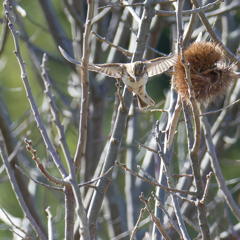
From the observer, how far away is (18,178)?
3230 millimetres

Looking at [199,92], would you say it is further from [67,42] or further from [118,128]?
[67,42]

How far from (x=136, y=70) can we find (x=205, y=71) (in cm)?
41

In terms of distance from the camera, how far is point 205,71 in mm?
2051

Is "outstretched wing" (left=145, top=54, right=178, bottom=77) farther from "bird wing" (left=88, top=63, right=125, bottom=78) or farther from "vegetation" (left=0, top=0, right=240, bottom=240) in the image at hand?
"bird wing" (left=88, top=63, right=125, bottom=78)

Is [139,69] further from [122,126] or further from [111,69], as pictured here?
[122,126]

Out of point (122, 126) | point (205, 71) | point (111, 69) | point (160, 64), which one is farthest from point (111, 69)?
point (205, 71)

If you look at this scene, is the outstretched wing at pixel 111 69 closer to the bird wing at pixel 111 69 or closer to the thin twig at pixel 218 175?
the bird wing at pixel 111 69

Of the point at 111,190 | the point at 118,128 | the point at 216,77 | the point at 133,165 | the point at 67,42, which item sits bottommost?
the point at 111,190

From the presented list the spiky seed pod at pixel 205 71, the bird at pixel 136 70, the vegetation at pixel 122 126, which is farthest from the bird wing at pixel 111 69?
the spiky seed pod at pixel 205 71

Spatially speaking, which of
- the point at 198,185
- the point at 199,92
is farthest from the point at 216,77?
the point at 198,185

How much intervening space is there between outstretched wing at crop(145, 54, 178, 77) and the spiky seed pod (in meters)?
0.08

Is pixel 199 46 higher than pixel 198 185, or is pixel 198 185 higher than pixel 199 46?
pixel 199 46

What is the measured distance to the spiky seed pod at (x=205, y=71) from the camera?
79.0 inches

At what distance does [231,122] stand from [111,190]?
5.28 ft
